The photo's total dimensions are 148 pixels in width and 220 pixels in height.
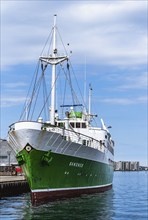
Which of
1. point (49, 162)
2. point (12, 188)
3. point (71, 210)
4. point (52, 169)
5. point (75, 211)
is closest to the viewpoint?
point (75, 211)

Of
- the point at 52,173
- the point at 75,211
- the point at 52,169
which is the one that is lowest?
the point at 75,211

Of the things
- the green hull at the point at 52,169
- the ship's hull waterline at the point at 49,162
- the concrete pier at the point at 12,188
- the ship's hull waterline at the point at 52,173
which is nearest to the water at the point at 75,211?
the ship's hull waterline at the point at 52,173

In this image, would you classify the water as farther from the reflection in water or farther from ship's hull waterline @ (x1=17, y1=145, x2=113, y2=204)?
ship's hull waterline @ (x1=17, y1=145, x2=113, y2=204)

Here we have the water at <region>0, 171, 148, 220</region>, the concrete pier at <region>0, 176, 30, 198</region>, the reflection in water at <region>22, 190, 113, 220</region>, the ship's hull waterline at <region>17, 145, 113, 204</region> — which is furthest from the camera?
the concrete pier at <region>0, 176, 30, 198</region>

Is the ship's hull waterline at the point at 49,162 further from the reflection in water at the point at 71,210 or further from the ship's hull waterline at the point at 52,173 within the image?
the reflection in water at the point at 71,210

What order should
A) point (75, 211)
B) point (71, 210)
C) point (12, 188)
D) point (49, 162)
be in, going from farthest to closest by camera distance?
point (12, 188)
point (49, 162)
point (71, 210)
point (75, 211)

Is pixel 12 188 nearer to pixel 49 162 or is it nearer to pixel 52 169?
pixel 52 169

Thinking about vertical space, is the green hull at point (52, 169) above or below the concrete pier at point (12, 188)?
above

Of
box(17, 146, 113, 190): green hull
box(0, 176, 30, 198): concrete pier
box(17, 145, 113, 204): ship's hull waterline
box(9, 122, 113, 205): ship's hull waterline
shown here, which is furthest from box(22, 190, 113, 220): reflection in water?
box(0, 176, 30, 198): concrete pier

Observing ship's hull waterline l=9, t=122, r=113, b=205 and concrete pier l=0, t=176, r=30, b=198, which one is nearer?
ship's hull waterline l=9, t=122, r=113, b=205

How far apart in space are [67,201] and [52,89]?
11705 mm

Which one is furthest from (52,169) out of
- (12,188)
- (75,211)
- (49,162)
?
(12,188)

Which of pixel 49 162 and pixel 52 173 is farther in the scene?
pixel 52 173

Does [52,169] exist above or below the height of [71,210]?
above
